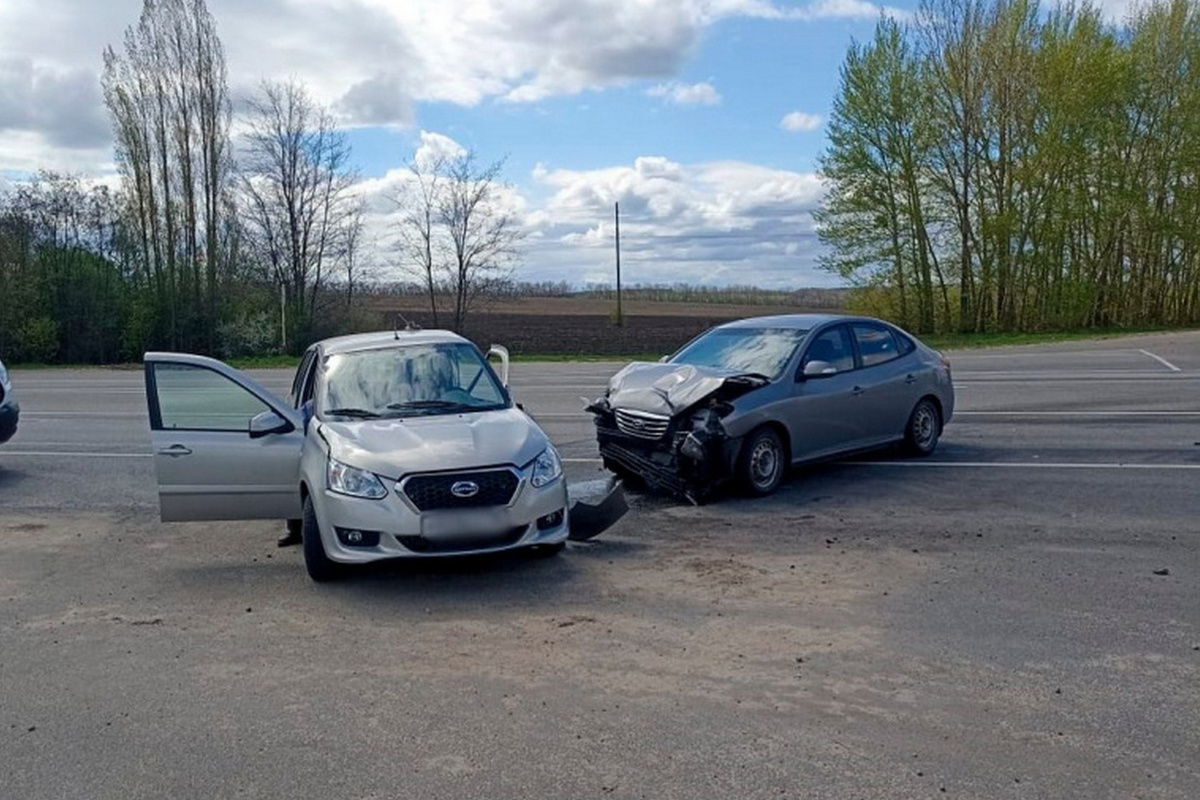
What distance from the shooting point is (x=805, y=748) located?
181 inches

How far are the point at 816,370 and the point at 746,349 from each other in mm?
871

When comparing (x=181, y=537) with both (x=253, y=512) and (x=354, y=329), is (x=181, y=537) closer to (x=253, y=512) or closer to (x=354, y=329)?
(x=253, y=512)

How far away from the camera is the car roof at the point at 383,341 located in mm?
8977

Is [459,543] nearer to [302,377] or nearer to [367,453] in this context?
[367,453]

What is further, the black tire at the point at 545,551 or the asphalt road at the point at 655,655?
the black tire at the point at 545,551

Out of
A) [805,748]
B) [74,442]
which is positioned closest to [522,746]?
[805,748]

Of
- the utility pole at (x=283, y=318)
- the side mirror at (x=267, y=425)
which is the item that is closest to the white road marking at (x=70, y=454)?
the side mirror at (x=267, y=425)

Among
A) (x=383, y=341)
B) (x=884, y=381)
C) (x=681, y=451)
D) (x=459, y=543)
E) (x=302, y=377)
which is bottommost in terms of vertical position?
(x=459, y=543)

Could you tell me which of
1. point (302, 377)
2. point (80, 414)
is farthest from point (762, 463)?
point (80, 414)

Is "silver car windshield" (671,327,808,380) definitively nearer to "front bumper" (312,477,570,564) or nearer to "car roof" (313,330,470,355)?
"car roof" (313,330,470,355)

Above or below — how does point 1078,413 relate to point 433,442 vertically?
below

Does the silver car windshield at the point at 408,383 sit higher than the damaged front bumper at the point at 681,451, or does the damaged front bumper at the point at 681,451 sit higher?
the silver car windshield at the point at 408,383

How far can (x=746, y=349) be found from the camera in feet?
37.2

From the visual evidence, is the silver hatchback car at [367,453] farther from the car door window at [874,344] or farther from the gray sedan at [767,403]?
the car door window at [874,344]
